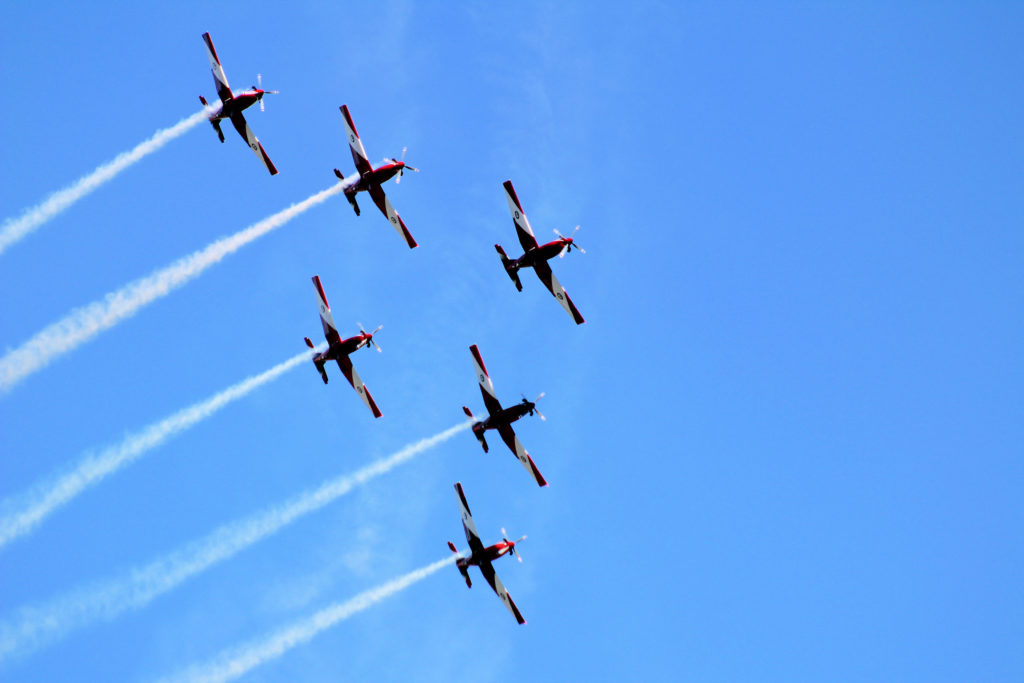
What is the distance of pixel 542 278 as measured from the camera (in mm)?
74000

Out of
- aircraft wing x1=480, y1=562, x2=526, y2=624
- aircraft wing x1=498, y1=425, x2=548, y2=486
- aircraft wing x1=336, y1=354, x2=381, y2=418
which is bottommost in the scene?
aircraft wing x1=480, y1=562, x2=526, y2=624

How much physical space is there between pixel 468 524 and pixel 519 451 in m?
6.28

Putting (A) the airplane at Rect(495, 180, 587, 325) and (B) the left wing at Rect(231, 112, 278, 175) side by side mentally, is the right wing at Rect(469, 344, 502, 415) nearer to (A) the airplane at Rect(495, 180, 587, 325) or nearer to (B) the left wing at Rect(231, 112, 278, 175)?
(A) the airplane at Rect(495, 180, 587, 325)

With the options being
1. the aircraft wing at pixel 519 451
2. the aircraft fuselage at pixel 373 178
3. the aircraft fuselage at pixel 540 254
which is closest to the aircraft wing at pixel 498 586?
the aircraft wing at pixel 519 451

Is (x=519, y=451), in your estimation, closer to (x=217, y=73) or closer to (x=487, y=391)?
(x=487, y=391)

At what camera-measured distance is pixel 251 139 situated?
236 ft

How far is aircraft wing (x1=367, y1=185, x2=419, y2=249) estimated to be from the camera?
7138cm

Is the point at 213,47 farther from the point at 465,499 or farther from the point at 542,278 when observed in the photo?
the point at 465,499

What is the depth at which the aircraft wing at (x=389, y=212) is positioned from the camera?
234ft

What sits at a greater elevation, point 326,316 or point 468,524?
point 326,316

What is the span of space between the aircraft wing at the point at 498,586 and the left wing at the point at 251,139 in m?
31.1

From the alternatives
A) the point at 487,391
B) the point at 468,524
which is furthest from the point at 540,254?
the point at 468,524

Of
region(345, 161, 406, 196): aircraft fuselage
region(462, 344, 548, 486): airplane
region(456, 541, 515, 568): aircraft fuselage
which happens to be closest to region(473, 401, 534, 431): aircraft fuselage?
region(462, 344, 548, 486): airplane

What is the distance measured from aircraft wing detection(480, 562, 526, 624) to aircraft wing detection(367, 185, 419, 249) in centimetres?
2309
